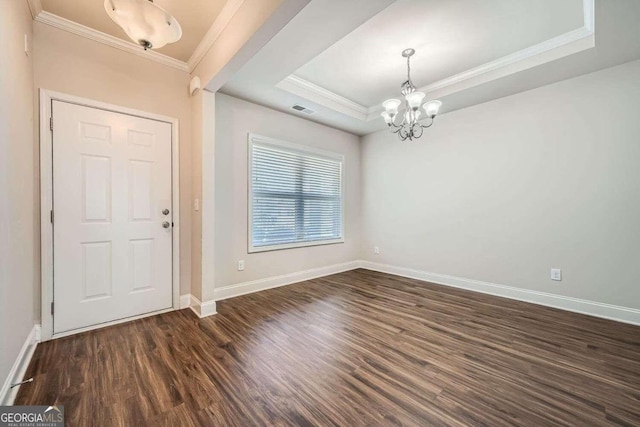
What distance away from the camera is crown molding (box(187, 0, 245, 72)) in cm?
209

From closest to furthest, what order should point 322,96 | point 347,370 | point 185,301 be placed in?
point 347,370 → point 185,301 → point 322,96

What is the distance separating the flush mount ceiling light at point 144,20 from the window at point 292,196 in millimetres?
1749

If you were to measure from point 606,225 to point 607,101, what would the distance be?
130 cm

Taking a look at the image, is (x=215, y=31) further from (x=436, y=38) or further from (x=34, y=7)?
(x=436, y=38)

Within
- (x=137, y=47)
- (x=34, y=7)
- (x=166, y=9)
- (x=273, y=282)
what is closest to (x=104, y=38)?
(x=137, y=47)

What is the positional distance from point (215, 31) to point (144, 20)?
0.86 meters

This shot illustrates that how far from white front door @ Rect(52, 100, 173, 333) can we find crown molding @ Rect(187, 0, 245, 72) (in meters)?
0.80

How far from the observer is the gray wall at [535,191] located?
260 centimetres

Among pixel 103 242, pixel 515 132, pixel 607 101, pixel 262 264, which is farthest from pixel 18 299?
pixel 607 101

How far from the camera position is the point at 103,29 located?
236cm

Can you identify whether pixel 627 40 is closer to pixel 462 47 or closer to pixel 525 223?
pixel 462 47

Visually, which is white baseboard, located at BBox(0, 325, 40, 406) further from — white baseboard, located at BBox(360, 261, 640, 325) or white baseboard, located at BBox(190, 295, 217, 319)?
white baseboard, located at BBox(360, 261, 640, 325)

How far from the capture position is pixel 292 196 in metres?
4.01

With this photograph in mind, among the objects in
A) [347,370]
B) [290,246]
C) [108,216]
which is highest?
[108,216]
